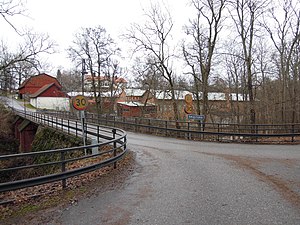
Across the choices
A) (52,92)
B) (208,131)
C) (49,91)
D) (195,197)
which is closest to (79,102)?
(195,197)

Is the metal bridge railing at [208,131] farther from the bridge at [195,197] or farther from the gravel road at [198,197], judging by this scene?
the gravel road at [198,197]

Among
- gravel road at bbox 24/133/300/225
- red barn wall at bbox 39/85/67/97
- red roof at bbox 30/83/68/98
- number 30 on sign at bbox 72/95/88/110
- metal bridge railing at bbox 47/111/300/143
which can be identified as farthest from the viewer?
red barn wall at bbox 39/85/67/97

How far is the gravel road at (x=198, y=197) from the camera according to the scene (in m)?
4.12

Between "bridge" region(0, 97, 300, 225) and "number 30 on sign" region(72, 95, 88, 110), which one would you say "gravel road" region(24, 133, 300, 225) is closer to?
"bridge" region(0, 97, 300, 225)

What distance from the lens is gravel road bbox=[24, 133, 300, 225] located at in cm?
412

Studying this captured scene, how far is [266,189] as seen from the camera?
5.57 m

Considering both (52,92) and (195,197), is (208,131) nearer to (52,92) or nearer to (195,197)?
(195,197)

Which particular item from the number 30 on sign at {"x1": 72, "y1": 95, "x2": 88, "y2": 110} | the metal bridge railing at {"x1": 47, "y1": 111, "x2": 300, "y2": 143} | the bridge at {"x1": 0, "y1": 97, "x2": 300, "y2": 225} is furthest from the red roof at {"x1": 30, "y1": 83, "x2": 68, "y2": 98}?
the bridge at {"x1": 0, "y1": 97, "x2": 300, "y2": 225}

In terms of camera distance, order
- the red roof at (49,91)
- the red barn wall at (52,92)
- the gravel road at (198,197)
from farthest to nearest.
→ the red barn wall at (52,92) → the red roof at (49,91) → the gravel road at (198,197)

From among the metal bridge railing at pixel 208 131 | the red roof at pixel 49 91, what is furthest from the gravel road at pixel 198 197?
the red roof at pixel 49 91

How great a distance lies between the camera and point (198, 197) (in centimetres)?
511

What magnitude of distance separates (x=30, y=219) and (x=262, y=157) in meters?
8.76

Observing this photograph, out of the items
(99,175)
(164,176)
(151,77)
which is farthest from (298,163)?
(151,77)

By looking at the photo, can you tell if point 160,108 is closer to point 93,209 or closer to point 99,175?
point 99,175
